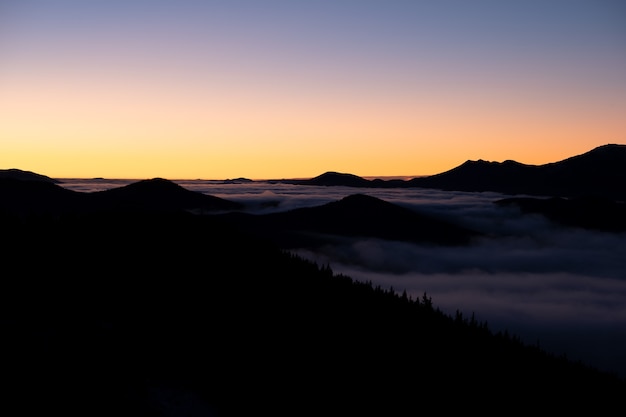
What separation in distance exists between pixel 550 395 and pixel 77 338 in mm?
57380

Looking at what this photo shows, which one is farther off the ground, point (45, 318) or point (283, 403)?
point (45, 318)

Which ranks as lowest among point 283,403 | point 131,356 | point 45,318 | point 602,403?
point 602,403

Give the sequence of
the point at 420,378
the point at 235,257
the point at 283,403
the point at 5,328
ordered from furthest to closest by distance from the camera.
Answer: the point at 235,257
the point at 420,378
the point at 283,403
the point at 5,328

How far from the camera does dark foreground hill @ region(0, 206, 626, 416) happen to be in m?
35.1

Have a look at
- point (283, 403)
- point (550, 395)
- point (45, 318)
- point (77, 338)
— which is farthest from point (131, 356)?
point (550, 395)

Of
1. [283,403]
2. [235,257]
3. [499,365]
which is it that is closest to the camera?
[283,403]

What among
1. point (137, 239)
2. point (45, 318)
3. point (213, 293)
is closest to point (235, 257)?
point (137, 239)

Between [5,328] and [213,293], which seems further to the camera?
[213,293]

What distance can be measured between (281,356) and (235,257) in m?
39.1

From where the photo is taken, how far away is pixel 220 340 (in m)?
54.4

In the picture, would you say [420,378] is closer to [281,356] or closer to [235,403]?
[281,356]

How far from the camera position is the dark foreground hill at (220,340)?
35.1 meters

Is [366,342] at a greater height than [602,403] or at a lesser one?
greater

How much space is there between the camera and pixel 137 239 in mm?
84375
